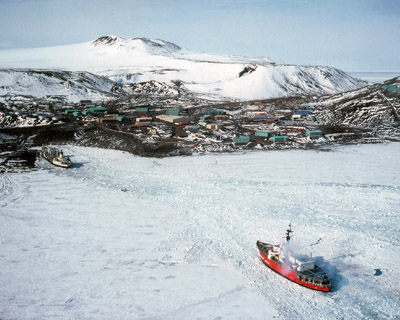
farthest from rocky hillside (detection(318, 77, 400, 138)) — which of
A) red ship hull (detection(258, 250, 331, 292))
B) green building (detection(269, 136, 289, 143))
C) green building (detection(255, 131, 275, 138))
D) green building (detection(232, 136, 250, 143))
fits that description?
red ship hull (detection(258, 250, 331, 292))

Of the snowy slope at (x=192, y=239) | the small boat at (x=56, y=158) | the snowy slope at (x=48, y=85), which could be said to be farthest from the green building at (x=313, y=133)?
the snowy slope at (x=48, y=85)

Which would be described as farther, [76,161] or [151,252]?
[76,161]

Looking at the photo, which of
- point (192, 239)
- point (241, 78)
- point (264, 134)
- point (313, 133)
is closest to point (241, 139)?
point (264, 134)

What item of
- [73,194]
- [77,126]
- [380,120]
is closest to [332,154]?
[380,120]

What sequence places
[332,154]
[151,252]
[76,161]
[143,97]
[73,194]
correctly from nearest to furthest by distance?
1. [151,252]
2. [73,194]
3. [76,161]
4. [332,154]
5. [143,97]

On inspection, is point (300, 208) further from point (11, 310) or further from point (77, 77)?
point (77, 77)

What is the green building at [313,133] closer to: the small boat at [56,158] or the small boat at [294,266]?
the small boat at [294,266]
